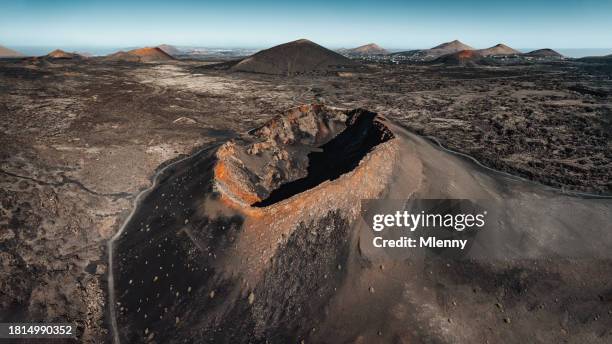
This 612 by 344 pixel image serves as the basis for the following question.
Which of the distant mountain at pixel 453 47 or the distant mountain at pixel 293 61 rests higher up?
the distant mountain at pixel 453 47

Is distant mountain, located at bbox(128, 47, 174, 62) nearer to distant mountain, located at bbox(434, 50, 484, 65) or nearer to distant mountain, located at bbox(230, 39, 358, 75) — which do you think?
distant mountain, located at bbox(230, 39, 358, 75)

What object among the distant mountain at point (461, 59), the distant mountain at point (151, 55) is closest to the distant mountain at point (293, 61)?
the distant mountain at point (461, 59)

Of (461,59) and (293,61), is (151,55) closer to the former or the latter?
(293,61)

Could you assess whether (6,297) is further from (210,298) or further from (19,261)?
(210,298)

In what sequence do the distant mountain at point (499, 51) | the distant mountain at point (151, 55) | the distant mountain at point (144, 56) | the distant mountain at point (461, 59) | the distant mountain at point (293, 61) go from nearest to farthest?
the distant mountain at point (293, 61) < the distant mountain at point (461, 59) < the distant mountain at point (144, 56) < the distant mountain at point (151, 55) < the distant mountain at point (499, 51)

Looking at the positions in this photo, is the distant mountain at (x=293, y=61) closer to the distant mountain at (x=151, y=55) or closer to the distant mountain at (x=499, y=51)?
the distant mountain at (x=151, y=55)

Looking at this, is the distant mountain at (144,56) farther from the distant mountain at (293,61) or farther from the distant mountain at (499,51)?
the distant mountain at (499,51)

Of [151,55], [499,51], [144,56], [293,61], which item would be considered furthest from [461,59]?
[144,56]

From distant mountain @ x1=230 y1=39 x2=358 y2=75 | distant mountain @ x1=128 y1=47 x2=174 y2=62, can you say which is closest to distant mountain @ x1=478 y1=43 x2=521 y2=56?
distant mountain @ x1=230 y1=39 x2=358 y2=75

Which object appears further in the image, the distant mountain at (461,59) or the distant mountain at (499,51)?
the distant mountain at (499,51)

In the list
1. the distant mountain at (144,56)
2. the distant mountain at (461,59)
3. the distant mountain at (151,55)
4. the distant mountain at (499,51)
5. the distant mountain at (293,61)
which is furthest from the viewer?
the distant mountain at (499,51)
